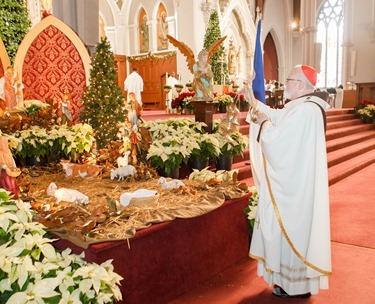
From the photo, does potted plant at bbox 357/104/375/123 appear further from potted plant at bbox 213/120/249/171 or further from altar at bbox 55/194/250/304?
altar at bbox 55/194/250/304

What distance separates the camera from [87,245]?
2402 millimetres

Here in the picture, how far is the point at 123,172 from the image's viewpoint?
15.2ft

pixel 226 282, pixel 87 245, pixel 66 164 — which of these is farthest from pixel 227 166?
pixel 87 245

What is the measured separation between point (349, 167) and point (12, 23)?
24.8 feet

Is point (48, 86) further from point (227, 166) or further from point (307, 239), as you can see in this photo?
point (307, 239)

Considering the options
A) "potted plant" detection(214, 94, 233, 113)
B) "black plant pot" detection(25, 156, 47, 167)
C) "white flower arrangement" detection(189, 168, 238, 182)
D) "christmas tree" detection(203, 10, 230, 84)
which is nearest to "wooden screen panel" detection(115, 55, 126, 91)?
"christmas tree" detection(203, 10, 230, 84)

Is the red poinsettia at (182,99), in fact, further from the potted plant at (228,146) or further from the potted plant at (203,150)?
the potted plant at (203,150)

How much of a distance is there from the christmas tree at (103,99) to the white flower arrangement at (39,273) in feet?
11.7

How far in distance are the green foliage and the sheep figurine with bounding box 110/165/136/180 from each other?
16.1 ft

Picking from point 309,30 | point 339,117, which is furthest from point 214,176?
point 309,30

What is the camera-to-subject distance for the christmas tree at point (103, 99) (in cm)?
568

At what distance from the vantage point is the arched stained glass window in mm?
24844

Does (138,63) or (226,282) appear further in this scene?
(138,63)

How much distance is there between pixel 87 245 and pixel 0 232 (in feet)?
1.66
